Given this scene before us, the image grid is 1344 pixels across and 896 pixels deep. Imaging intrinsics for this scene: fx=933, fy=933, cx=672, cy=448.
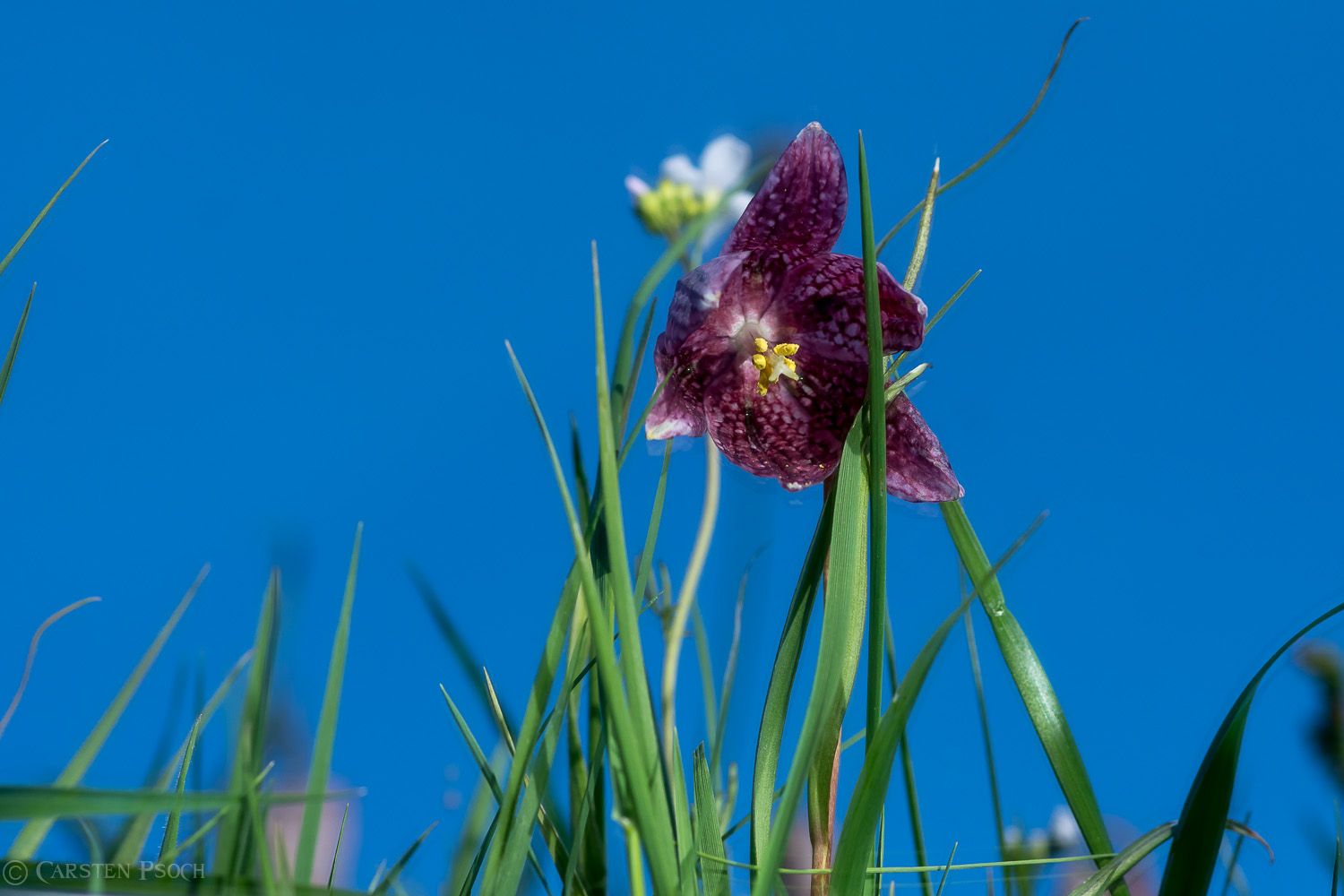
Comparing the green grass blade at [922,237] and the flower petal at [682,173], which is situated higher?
the flower petal at [682,173]

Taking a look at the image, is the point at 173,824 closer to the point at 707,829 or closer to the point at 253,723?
the point at 253,723

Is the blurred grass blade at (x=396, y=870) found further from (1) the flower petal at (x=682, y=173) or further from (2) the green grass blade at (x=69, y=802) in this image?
(1) the flower petal at (x=682, y=173)

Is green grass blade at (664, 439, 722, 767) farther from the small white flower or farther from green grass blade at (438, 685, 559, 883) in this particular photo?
the small white flower

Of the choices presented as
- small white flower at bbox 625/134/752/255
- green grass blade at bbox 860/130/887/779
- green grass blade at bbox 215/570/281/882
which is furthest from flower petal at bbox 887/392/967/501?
small white flower at bbox 625/134/752/255

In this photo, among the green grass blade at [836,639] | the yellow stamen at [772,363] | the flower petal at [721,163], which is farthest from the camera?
the flower petal at [721,163]

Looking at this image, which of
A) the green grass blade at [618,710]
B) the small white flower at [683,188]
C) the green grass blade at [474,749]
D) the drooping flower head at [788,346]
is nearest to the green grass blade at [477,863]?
the green grass blade at [474,749]

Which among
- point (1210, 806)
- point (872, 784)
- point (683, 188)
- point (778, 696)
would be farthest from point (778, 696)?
point (683, 188)
